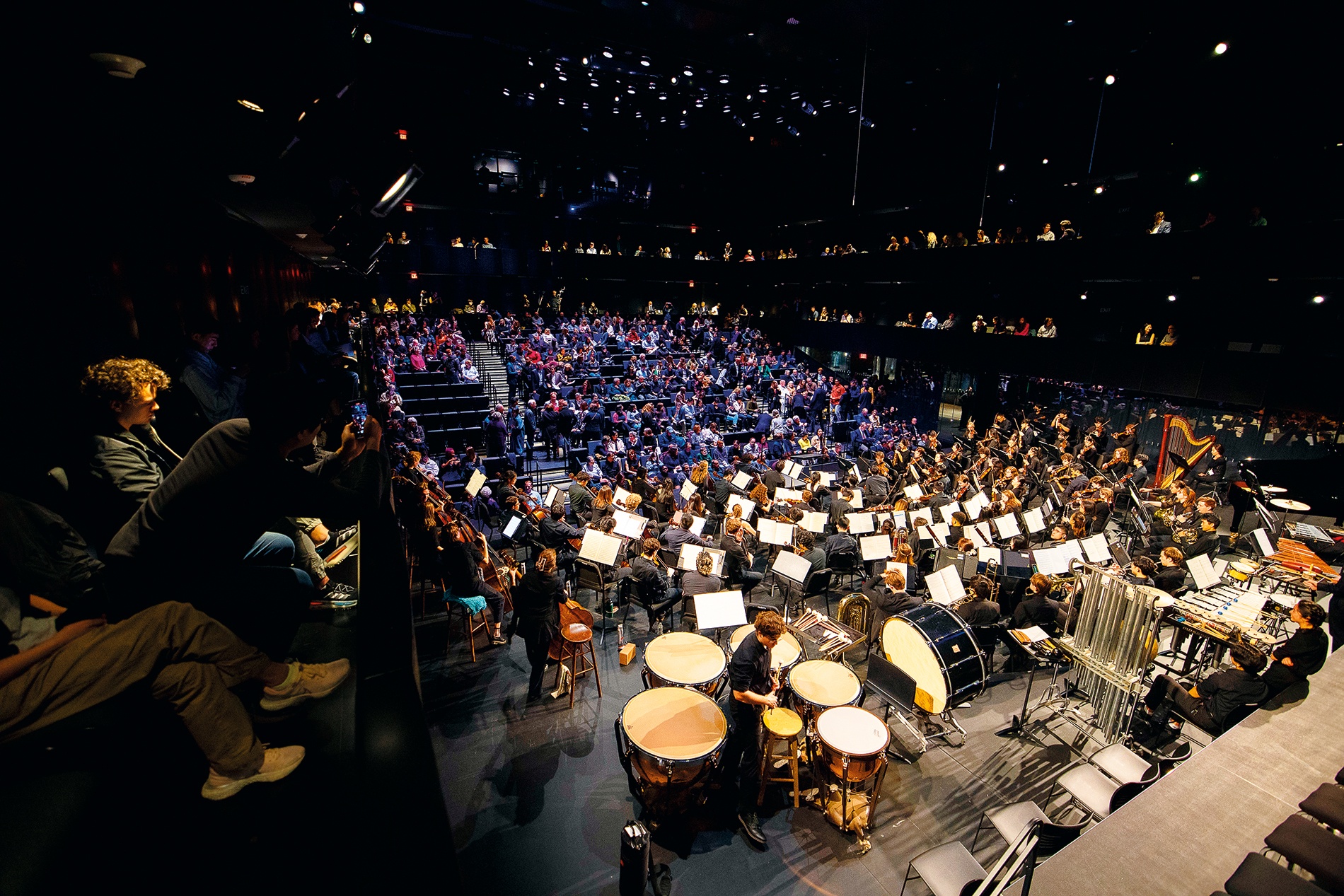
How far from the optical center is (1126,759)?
14.0 ft

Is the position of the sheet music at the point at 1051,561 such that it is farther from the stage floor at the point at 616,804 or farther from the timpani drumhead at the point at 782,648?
the timpani drumhead at the point at 782,648

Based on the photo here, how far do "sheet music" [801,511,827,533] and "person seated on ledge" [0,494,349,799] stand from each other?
7.11 meters

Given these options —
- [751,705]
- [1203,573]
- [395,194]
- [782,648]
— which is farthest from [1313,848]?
[395,194]

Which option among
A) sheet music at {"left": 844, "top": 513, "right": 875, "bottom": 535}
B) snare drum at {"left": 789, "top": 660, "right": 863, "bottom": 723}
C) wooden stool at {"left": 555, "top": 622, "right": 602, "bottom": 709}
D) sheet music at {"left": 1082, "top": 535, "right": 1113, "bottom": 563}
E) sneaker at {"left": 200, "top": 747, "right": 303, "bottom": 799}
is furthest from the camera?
sheet music at {"left": 844, "top": 513, "right": 875, "bottom": 535}

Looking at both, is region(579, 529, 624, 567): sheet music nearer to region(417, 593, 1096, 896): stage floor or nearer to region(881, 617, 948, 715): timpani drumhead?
region(417, 593, 1096, 896): stage floor

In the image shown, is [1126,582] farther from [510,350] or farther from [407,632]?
[510,350]

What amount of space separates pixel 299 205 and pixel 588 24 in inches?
272

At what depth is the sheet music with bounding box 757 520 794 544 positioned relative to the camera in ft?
24.3

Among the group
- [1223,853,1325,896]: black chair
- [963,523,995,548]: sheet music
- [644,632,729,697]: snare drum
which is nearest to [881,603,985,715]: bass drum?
[644,632,729,697]: snare drum

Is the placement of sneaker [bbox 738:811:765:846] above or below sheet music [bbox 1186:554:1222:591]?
below

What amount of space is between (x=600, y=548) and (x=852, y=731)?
332 centimetres

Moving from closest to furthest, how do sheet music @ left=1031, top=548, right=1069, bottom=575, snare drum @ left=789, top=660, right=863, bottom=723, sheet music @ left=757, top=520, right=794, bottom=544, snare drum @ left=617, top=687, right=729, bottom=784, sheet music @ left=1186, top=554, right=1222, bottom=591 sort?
snare drum @ left=617, top=687, right=729, bottom=784 < snare drum @ left=789, top=660, right=863, bottom=723 < sheet music @ left=1031, top=548, right=1069, bottom=575 < sheet music @ left=1186, top=554, right=1222, bottom=591 < sheet music @ left=757, top=520, right=794, bottom=544

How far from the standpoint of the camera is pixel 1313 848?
312cm

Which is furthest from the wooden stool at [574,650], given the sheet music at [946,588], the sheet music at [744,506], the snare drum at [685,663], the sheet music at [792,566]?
the sheet music at [946,588]
